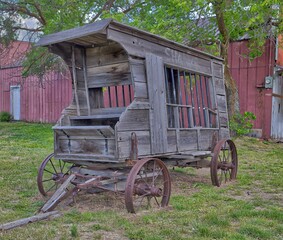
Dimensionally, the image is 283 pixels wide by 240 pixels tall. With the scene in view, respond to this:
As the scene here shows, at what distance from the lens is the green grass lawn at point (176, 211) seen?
13.6 ft

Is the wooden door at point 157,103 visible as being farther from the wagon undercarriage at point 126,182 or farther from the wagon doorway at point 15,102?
the wagon doorway at point 15,102

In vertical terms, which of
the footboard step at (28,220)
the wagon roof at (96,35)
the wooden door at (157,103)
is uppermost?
the wagon roof at (96,35)

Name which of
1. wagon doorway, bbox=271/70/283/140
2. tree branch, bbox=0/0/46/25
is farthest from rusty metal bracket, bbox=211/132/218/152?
tree branch, bbox=0/0/46/25

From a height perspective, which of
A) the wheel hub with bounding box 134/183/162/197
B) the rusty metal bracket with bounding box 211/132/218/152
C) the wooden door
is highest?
the wooden door

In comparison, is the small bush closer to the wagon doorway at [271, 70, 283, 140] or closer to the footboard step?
the wagon doorway at [271, 70, 283, 140]

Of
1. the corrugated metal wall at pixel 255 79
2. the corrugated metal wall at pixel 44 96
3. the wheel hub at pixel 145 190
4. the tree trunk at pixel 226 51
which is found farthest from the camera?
the corrugated metal wall at pixel 44 96

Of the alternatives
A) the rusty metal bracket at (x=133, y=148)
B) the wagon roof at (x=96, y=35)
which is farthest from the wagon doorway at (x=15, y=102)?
the rusty metal bracket at (x=133, y=148)

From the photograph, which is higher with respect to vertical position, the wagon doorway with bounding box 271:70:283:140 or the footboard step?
the wagon doorway with bounding box 271:70:283:140

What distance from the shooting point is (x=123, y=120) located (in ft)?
16.6

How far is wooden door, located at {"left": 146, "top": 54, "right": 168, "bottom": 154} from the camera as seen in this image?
18.2 feet

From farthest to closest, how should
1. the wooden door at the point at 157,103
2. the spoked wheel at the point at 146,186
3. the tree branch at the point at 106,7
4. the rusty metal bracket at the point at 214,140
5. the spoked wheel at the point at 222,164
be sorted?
the tree branch at the point at 106,7
the rusty metal bracket at the point at 214,140
the spoked wheel at the point at 222,164
the wooden door at the point at 157,103
the spoked wheel at the point at 146,186

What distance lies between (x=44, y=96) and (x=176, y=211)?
1752cm

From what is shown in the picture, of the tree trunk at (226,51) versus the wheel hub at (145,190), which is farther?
the tree trunk at (226,51)

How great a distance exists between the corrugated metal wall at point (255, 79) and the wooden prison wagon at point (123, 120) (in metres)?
7.85
